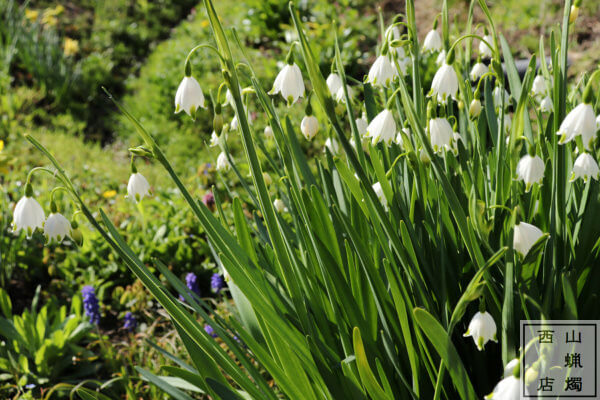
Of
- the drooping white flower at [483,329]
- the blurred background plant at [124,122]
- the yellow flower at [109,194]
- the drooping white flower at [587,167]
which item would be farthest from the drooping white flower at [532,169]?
the yellow flower at [109,194]

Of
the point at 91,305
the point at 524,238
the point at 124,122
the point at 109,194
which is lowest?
the point at 91,305

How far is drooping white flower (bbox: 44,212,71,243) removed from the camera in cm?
118

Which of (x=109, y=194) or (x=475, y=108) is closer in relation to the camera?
(x=475, y=108)

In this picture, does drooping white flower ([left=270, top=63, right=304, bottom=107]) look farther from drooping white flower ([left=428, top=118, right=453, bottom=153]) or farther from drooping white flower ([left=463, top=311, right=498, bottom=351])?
drooping white flower ([left=463, top=311, right=498, bottom=351])

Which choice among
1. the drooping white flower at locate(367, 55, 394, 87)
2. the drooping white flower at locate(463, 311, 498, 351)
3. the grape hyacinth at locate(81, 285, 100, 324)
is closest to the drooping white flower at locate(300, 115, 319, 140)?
the drooping white flower at locate(367, 55, 394, 87)

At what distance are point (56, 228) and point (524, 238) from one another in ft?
3.35

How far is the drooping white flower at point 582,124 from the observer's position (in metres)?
1.01

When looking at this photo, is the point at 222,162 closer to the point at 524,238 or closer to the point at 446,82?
the point at 446,82

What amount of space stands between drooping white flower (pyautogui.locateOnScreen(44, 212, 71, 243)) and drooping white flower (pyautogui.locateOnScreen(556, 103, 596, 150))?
42.6 inches

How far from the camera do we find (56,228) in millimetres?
1190

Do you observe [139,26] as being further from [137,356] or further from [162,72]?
[137,356]

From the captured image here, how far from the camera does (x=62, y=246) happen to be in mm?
3127

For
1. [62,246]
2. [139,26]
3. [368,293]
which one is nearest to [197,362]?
[368,293]

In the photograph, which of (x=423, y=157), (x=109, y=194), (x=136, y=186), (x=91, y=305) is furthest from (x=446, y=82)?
(x=109, y=194)
